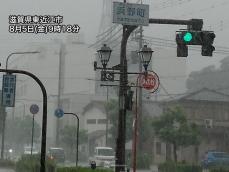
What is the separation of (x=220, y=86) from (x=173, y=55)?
10.4 metres

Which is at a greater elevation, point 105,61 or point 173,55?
point 173,55

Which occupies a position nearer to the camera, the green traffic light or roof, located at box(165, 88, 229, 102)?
the green traffic light

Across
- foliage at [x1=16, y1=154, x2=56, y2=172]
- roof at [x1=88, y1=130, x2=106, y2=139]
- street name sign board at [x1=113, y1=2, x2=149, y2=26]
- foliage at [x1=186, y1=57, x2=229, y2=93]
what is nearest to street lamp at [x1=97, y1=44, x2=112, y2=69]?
street name sign board at [x1=113, y1=2, x2=149, y2=26]

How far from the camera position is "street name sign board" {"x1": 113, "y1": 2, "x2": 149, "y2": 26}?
693 inches

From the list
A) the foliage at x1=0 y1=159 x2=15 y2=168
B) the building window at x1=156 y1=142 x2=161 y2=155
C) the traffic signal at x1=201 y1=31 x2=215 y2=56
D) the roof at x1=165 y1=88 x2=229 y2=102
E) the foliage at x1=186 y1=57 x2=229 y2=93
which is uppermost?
the foliage at x1=186 y1=57 x2=229 y2=93

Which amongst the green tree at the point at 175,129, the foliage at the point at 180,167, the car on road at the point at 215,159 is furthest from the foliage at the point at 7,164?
the car on road at the point at 215,159

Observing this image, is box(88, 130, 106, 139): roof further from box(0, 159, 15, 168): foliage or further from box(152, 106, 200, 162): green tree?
box(0, 159, 15, 168): foliage

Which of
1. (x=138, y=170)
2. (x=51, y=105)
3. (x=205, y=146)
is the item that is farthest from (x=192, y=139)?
(x=51, y=105)

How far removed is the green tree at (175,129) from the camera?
45.9 meters

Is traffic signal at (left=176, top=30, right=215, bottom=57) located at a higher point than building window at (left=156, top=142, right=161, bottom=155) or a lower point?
higher

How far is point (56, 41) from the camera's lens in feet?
343

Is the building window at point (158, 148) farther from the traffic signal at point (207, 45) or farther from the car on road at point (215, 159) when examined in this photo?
the traffic signal at point (207, 45)

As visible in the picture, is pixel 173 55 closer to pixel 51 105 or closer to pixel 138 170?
pixel 51 105

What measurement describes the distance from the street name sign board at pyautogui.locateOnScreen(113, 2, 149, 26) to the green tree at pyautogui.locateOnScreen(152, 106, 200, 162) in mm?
28831
